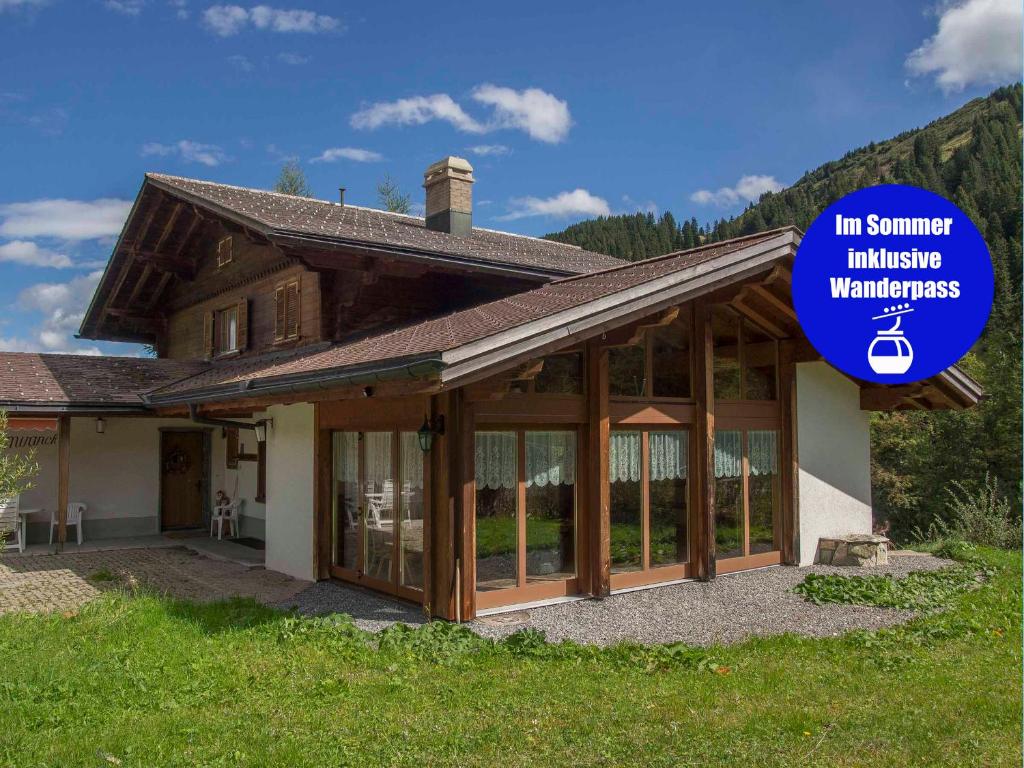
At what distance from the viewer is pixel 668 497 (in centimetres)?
996

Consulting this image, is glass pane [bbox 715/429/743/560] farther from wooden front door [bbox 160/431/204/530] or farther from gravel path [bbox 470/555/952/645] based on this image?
wooden front door [bbox 160/431/204/530]

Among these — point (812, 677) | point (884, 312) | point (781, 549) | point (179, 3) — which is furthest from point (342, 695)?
point (179, 3)

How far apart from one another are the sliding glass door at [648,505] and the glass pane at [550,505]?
0.52m

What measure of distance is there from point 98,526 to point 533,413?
9982mm

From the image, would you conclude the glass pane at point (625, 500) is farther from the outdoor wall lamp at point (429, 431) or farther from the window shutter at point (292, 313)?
the window shutter at point (292, 313)

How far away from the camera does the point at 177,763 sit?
449cm

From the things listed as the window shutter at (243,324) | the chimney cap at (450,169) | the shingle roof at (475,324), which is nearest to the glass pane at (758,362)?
the shingle roof at (475,324)

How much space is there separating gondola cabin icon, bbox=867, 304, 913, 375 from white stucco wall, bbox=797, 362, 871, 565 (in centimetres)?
84

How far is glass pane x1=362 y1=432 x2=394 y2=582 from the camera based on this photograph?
9.12 metres

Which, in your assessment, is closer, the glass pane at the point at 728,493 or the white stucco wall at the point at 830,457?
the glass pane at the point at 728,493

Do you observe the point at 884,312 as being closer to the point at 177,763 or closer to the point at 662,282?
the point at 662,282

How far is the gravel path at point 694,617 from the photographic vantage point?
7.52 metres

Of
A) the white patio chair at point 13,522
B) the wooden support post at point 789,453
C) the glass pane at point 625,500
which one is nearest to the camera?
the glass pane at point 625,500

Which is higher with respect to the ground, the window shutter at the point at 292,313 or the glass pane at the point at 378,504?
the window shutter at the point at 292,313
